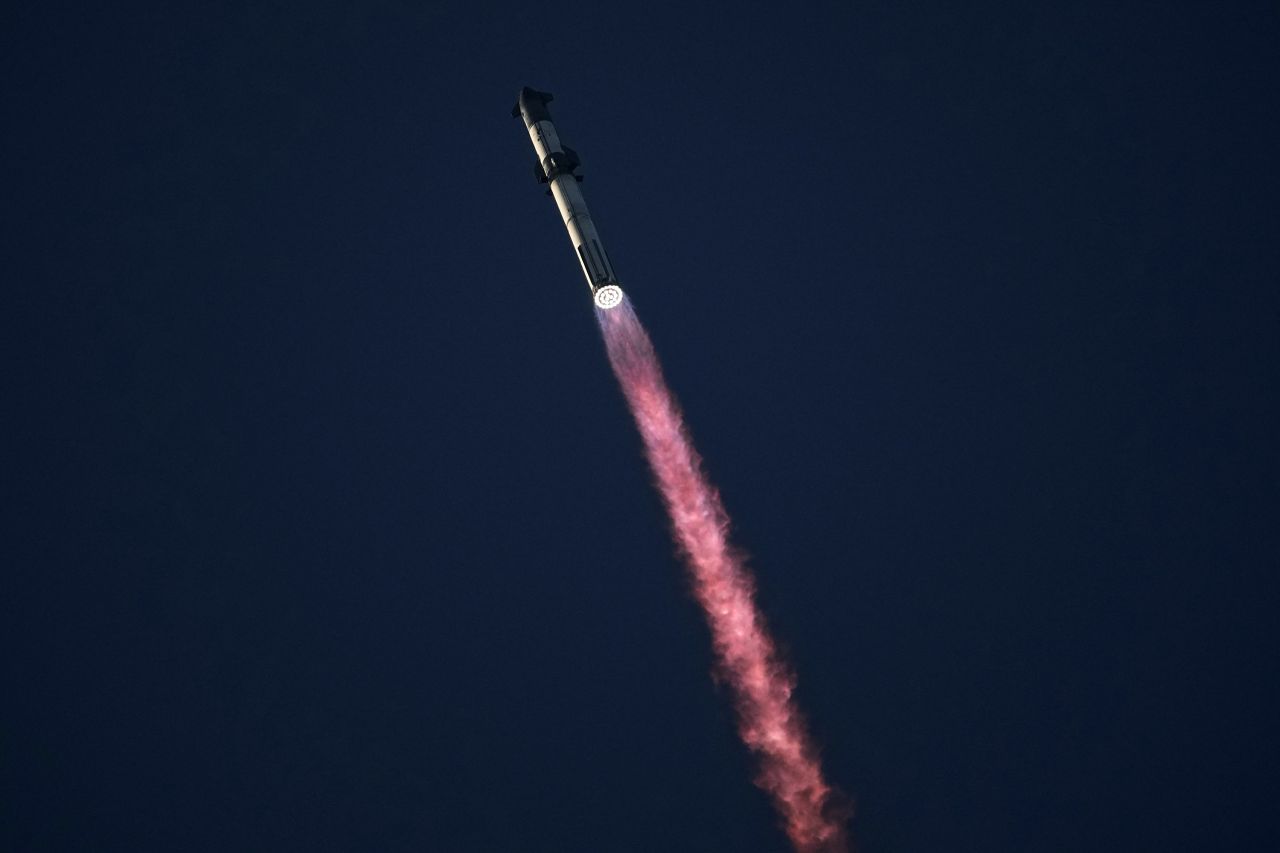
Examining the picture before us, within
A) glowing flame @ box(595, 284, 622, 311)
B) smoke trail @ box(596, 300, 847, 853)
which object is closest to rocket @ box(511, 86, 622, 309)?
glowing flame @ box(595, 284, 622, 311)

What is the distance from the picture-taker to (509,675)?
5584 cm

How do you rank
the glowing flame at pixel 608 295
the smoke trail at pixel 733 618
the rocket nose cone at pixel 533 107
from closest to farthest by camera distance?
the glowing flame at pixel 608 295 < the rocket nose cone at pixel 533 107 < the smoke trail at pixel 733 618

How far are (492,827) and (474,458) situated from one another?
32.8 m

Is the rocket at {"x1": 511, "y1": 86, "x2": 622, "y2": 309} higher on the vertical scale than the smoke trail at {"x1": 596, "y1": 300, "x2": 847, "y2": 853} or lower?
higher

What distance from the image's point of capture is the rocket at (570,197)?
99.4 ft

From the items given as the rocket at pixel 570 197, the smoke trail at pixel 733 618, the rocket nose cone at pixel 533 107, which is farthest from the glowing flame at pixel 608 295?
the smoke trail at pixel 733 618

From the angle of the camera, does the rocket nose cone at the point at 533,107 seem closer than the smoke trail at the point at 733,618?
Yes

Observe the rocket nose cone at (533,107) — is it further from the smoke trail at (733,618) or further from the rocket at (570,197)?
the smoke trail at (733,618)

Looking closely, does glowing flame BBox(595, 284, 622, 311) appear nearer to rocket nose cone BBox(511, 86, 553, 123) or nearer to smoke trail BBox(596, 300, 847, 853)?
rocket nose cone BBox(511, 86, 553, 123)

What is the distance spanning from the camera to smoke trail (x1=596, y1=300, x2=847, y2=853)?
40469 mm

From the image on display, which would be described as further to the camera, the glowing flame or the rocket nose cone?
the rocket nose cone

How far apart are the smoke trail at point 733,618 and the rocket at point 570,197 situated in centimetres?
978

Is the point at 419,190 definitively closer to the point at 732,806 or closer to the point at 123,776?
the point at 123,776

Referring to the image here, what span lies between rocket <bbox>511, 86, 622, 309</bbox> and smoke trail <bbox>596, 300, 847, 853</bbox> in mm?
9778
